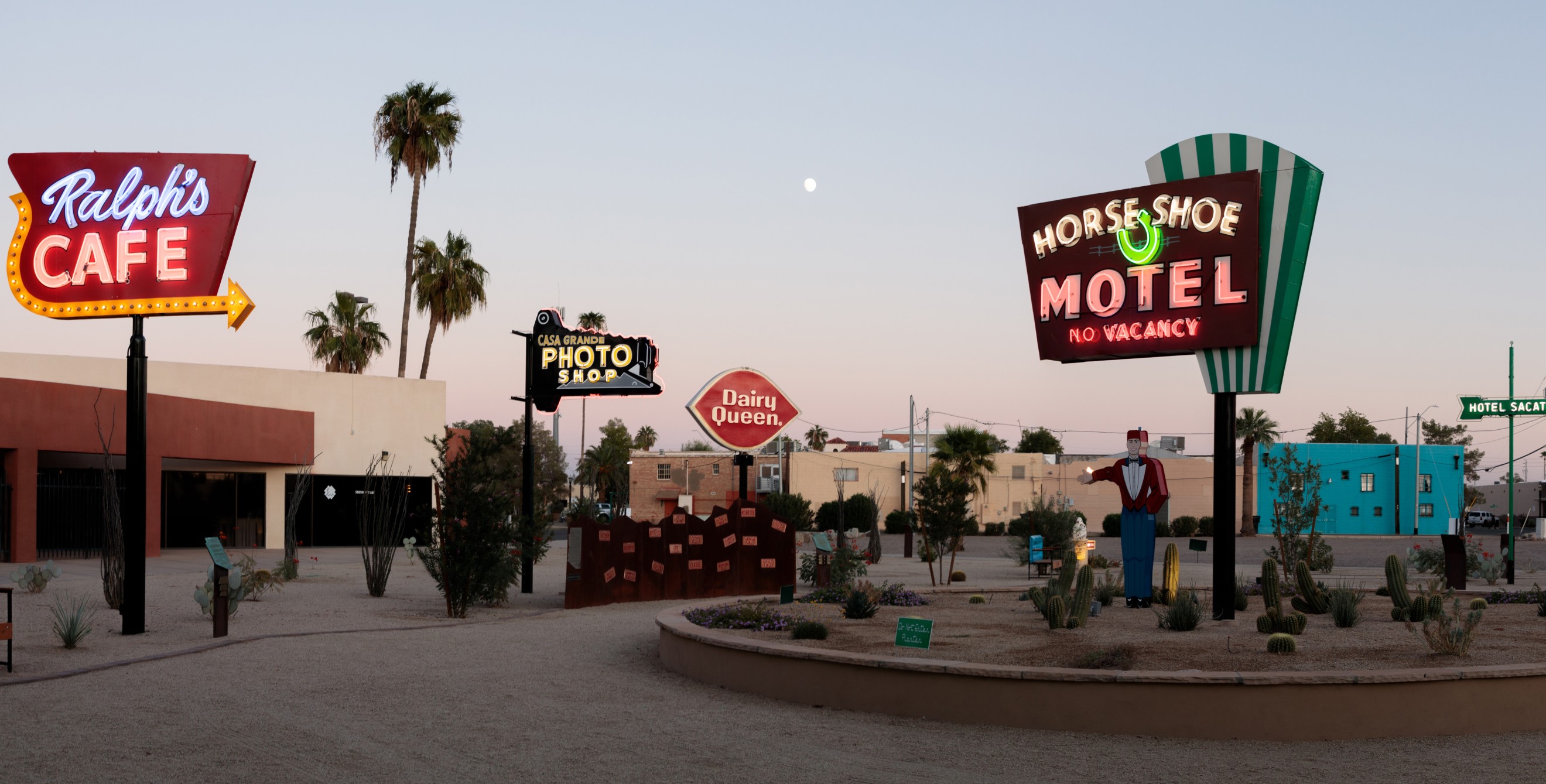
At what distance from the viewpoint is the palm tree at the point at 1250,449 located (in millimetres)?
68875

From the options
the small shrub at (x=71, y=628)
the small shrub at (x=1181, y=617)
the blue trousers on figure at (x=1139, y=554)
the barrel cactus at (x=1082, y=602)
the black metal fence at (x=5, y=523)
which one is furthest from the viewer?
the black metal fence at (x=5, y=523)

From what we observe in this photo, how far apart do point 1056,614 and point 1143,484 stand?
3477mm

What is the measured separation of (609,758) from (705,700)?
2423mm

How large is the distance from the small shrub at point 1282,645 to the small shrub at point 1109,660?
1.43 m

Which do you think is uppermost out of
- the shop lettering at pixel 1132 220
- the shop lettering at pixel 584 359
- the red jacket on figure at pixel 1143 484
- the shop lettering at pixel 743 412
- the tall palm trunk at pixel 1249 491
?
the shop lettering at pixel 1132 220

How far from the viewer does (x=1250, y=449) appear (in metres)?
72.0

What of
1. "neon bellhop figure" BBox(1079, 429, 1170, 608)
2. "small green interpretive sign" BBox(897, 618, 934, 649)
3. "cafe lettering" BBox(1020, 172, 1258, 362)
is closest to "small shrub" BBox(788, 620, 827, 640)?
"small green interpretive sign" BBox(897, 618, 934, 649)

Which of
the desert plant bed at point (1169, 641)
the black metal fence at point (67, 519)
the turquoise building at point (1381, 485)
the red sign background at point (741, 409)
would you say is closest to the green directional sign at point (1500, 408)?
the desert plant bed at point (1169, 641)

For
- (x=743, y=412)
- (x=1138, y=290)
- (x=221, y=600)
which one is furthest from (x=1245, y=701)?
(x=743, y=412)

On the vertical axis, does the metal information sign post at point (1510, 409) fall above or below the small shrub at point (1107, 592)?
above

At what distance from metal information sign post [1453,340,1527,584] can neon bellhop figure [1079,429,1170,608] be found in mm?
10659

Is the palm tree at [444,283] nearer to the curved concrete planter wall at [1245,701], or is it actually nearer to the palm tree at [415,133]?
the palm tree at [415,133]

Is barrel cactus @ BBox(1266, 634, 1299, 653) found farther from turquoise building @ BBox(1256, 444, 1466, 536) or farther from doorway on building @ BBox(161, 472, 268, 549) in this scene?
turquoise building @ BBox(1256, 444, 1466, 536)

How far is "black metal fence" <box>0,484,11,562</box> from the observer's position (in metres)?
29.0
